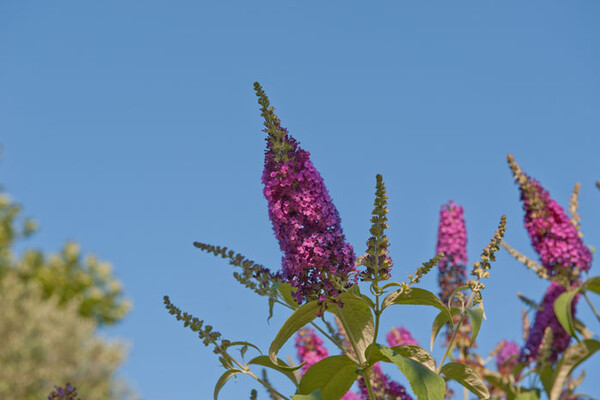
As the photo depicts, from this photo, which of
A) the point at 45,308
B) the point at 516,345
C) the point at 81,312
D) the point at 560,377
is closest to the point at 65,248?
the point at 81,312

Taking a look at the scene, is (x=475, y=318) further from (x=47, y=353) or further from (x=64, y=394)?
(x=47, y=353)

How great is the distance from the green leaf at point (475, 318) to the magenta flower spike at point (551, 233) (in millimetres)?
1755

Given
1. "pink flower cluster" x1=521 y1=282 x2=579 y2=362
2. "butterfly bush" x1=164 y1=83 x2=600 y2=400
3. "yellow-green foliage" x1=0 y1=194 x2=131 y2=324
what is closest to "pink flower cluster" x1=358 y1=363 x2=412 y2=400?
"butterfly bush" x1=164 y1=83 x2=600 y2=400

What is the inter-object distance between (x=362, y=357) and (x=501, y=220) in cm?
73

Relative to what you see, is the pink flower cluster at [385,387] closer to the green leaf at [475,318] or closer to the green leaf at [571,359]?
the green leaf at [571,359]

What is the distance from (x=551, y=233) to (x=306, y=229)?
213cm

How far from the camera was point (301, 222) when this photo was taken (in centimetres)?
231

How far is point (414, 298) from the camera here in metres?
2.29

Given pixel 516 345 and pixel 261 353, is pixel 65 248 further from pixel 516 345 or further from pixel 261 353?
pixel 261 353

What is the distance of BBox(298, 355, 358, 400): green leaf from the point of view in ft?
7.84

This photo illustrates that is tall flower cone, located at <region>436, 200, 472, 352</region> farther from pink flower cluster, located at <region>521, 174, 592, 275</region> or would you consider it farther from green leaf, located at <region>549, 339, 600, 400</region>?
green leaf, located at <region>549, 339, 600, 400</region>

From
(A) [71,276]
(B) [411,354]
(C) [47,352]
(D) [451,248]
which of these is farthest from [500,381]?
(A) [71,276]

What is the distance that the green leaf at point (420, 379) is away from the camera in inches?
81.4

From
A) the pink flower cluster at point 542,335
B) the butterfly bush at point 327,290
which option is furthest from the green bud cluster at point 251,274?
the pink flower cluster at point 542,335
